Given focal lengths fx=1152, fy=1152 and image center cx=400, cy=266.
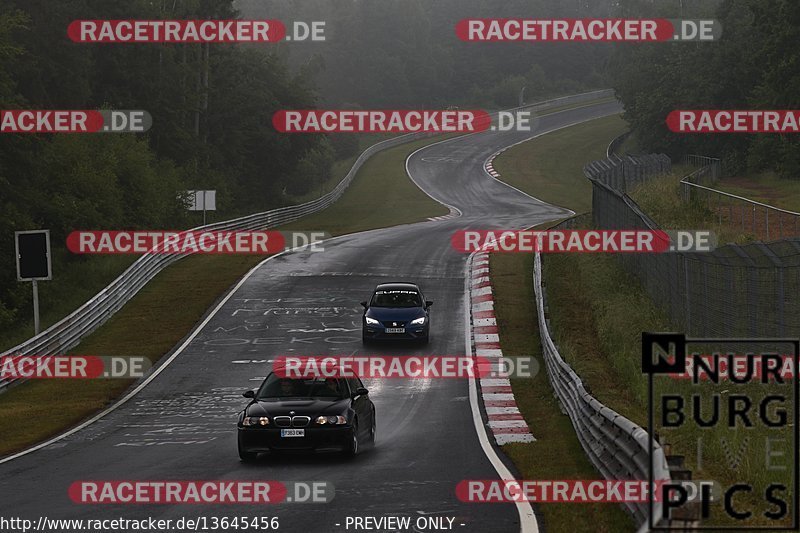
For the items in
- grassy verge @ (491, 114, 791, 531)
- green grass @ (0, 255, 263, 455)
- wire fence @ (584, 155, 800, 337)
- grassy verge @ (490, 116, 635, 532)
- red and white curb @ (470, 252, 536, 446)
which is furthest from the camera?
green grass @ (0, 255, 263, 455)

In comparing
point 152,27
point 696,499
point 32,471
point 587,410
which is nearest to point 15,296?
point 152,27

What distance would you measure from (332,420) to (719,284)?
9.47 meters

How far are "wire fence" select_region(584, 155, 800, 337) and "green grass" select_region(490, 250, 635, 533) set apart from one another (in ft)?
10.7

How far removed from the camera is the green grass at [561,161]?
81312 millimetres

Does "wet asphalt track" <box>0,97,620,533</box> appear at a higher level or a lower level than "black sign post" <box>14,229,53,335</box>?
lower

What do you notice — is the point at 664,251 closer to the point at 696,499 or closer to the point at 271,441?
the point at 271,441

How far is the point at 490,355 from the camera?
2920cm

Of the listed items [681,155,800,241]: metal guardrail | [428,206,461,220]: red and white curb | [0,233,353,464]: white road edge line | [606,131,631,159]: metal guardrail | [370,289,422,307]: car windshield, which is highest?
[606,131,631,159]: metal guardrail

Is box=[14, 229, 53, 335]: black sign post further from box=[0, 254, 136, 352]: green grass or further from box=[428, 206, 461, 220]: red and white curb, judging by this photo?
box=[428, 206, 461, 220]: red and white curb

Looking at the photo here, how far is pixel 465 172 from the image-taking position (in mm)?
93000

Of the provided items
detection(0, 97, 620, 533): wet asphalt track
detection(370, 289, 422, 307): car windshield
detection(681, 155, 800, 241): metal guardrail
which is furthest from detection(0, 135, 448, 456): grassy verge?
detection(681, 155, 800, 241): metal guardrail

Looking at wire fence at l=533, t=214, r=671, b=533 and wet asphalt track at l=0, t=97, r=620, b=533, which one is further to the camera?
wet asphalt track at l=0, t=97, r=620, b=533

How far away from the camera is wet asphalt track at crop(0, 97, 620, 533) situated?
12672 millimetres

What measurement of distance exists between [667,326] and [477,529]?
1609 centimetres
